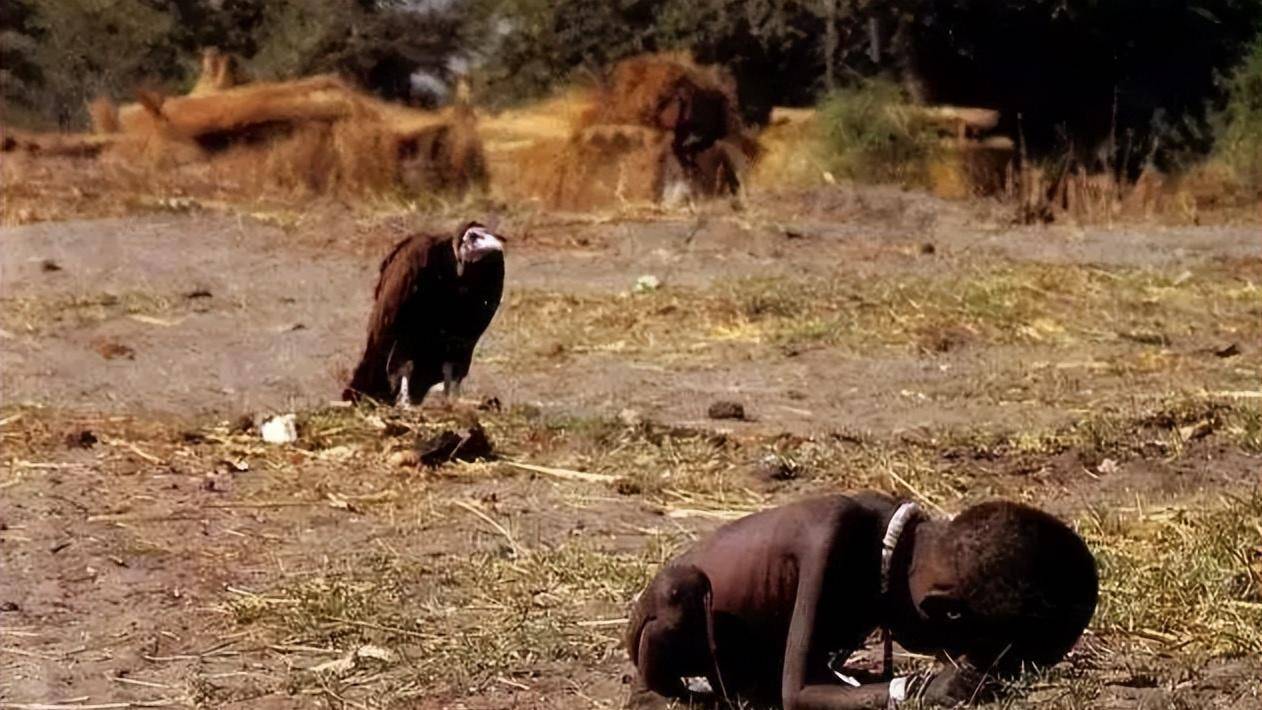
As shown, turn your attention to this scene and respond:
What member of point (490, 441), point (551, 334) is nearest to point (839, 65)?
point (551, 334)

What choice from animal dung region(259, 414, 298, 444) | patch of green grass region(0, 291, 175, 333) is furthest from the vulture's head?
patch of green grass region(0, 291, 175, 333)

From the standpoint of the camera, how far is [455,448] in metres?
7.31

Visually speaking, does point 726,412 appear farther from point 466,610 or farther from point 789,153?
point 789,153

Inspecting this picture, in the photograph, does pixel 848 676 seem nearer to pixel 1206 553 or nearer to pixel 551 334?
pixel 1206 553

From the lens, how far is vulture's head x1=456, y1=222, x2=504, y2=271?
27.3 ft

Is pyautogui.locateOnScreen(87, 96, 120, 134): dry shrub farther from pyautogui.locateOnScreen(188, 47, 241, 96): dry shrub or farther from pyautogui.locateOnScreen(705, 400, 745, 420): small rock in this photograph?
pyautogui.locateOnScreen(705, 400, 745, 420): small rock

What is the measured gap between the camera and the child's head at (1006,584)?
146 inches

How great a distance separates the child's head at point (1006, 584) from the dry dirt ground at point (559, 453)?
7.0 inches

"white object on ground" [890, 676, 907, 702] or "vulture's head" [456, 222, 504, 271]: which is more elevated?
"vulture's head" [456, 222, 504, 271]

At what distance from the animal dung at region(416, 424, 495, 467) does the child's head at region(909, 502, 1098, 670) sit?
366 centimetres

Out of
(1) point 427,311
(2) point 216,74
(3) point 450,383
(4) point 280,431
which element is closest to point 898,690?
(4) point 280,431

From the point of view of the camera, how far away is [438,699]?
4445 mm

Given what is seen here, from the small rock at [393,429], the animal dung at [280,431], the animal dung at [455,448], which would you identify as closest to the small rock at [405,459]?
the animal dung at [455,448]

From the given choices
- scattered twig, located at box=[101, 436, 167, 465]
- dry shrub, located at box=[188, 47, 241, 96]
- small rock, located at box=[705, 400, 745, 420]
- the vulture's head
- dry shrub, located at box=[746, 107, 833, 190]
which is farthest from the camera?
dry shrub, located at box=[188, 47, 241, 96]
